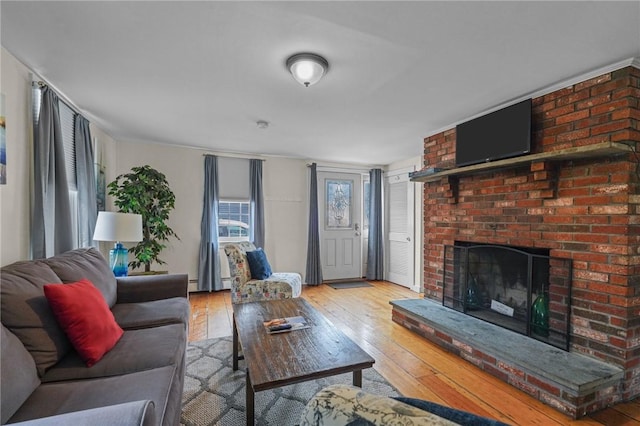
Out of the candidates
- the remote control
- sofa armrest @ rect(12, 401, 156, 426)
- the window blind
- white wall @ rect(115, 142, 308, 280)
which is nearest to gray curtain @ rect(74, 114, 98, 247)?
the window blind

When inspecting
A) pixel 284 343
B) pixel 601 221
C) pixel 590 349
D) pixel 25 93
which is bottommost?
pixel 590 349

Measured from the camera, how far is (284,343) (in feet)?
5.73

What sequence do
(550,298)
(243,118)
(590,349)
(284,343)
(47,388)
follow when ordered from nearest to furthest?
(47,388) < (284,343) < (590,349) < (550,298) < (243,118)

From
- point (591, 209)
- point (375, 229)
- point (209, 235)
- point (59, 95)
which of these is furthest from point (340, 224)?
point (59, 95)

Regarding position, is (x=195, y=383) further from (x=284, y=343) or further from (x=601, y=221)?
(x=601, y=221)

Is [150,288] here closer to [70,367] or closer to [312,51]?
[70,367]

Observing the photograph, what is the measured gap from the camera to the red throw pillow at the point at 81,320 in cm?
144

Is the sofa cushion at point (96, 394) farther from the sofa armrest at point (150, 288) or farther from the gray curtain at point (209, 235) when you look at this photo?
the gray curtain at point (209, 235)

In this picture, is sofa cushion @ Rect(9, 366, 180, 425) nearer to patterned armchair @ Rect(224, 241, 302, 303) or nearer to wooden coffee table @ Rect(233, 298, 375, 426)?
wooden coffee table @ Rect(233, 298, 375, 426)

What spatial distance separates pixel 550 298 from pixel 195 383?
279 cm

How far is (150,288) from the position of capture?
2510 millimetres

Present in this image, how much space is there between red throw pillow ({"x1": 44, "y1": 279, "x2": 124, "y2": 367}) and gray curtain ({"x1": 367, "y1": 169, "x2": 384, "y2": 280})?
458 cm

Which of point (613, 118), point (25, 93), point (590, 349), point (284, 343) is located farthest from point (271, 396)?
point (613, 118)

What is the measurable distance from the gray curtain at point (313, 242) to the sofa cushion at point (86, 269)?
3.23 m
